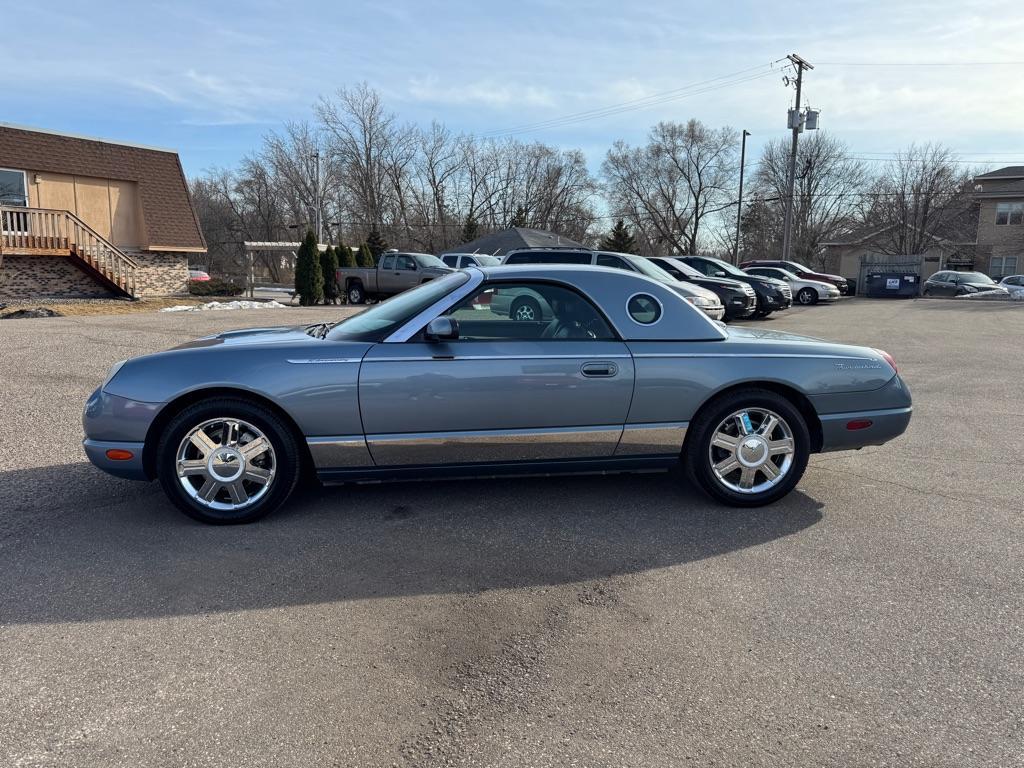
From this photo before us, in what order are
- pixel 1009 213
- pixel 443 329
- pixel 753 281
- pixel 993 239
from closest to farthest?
pixel 443 329 < pixel 753 281 < pixel 1009 213 < pixel 993 239

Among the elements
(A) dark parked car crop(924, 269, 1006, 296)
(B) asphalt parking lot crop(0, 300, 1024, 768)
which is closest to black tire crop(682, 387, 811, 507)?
(B) asphalt parking lot crop(0, 300, 1024, 768)

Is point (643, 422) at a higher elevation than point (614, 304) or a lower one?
lower

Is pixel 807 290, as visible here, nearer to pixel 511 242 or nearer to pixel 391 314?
pixel 511 242

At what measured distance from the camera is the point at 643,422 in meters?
4.39

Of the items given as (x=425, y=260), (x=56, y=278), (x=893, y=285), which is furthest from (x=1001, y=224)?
(x=56, y=278)

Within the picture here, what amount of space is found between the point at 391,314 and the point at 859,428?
121 inches

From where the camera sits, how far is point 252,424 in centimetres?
412

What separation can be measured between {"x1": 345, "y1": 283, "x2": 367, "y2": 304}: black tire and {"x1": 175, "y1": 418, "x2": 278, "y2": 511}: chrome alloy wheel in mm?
22115

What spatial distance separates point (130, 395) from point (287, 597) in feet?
5.37

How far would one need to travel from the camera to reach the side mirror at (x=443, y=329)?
410 centimetres

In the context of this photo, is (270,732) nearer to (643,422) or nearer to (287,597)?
(287,597)

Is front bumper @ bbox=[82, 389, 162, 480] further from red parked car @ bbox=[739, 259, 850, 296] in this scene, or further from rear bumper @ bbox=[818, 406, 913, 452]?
red parked car @ bbox=[739, 259, 850, 296]

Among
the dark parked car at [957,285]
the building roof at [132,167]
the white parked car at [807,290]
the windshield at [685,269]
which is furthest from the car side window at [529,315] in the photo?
the dark parked car at [957,285]

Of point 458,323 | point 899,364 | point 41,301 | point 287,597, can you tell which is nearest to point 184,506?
point 287,597
